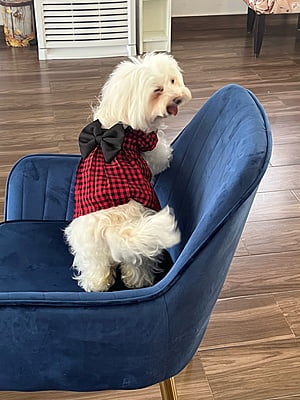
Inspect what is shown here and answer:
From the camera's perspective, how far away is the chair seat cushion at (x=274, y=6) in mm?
3674

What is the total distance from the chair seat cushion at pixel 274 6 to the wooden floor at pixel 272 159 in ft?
0.96

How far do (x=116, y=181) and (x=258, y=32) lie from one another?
108 inches

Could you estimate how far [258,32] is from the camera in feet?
12.4

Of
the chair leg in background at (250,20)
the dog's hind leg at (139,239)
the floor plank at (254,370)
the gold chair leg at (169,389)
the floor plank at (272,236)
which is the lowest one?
the floor plank at (254,370)

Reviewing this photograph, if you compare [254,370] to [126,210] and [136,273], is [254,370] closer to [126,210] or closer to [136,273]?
[136,273]

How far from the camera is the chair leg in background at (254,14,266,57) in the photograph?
376 cm

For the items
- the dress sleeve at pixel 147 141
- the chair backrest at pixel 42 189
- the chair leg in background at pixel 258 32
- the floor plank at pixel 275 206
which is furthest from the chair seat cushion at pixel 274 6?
the dress sleeve at pixel 147 141

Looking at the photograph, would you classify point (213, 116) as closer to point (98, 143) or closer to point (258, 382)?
point (98, 143)

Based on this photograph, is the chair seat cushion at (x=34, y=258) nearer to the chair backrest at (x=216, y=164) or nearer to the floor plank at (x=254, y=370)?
the chair backrest at (x=216, y=164)

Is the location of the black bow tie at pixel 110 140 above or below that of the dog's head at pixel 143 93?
below

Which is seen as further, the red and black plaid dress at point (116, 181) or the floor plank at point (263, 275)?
the floor plank at point (263, 275)

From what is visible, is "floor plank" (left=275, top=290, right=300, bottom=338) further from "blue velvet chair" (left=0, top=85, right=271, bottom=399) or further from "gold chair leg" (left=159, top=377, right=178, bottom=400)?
"blue velvet chair" (left=0, top=85, right=271, bottom=399)

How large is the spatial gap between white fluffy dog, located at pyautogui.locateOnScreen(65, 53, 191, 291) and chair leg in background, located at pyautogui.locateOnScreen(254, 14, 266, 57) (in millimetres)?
2575

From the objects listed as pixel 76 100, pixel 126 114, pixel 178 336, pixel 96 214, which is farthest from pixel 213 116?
pixel 76 100
